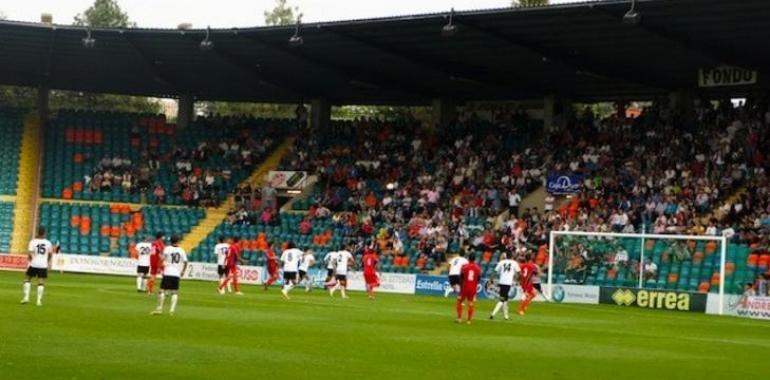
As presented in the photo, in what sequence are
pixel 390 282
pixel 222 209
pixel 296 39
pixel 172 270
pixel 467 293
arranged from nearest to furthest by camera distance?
pixel 172 270 < pixel 467 293 < pixel 296 39 < pixel 390 282 < pixel 222 209

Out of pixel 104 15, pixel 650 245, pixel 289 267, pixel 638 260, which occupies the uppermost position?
pixel 104 15

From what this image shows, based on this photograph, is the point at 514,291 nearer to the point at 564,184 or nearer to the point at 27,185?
the point at 564,184

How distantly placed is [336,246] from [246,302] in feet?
63.6

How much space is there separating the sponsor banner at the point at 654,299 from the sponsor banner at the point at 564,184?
8.88m

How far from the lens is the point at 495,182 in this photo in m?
59.4

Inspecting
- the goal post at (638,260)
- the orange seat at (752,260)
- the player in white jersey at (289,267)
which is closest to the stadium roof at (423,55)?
the goal post at (638,260)

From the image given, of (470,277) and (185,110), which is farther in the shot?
(185,110)

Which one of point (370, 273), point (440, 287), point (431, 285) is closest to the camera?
point (370, 273)

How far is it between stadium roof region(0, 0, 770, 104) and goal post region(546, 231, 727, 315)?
721 centimetres

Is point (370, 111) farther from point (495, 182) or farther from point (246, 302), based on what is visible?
point (246, 302)

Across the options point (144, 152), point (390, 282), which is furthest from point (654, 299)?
point (144, 152)

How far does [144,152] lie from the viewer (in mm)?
68812

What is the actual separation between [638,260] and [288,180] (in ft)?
73.1

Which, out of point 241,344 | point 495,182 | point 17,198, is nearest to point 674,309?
point 495,182
